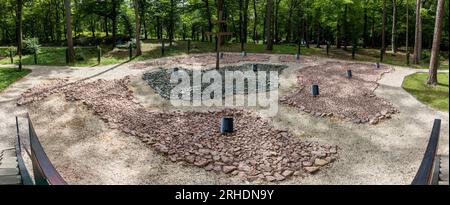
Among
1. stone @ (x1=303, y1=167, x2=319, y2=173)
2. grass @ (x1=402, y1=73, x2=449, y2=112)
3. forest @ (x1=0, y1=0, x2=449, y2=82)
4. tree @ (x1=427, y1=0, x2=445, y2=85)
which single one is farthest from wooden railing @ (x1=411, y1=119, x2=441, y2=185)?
forest @ (x1=0, y1=0, x2=449, y2=82)

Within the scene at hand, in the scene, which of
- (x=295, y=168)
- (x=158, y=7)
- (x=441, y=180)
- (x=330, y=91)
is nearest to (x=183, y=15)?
(x=158, y=7)

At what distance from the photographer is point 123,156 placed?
9.60m

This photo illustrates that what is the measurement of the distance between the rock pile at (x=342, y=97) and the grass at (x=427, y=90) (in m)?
1.52

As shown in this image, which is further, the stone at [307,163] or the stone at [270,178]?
the stone at [307,163]

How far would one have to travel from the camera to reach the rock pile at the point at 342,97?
→ 13.0 m

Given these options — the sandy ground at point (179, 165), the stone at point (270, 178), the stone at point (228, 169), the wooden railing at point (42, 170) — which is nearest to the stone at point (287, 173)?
the sandy ground at point (179, 165)

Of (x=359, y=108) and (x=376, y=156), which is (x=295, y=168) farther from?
(x=359, y=108)

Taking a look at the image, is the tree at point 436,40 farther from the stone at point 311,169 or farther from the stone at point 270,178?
the stone at point 270,178

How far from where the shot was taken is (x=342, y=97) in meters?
15.1

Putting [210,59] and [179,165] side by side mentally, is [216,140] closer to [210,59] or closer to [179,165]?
[179,165]

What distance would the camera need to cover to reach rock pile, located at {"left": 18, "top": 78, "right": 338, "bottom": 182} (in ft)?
29.7

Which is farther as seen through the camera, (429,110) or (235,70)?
(235,70)

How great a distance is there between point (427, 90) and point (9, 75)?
2123cm
